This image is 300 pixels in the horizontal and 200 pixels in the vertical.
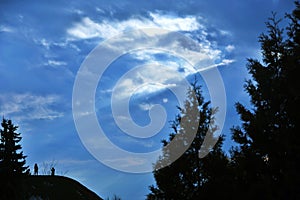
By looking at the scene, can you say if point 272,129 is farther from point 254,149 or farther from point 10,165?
point 10,165

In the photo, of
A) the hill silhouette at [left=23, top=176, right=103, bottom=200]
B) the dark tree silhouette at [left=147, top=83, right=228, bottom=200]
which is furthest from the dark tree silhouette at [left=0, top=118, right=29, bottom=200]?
the dark tree silhouette at [left=147, top=83, right=228, bottom=200]

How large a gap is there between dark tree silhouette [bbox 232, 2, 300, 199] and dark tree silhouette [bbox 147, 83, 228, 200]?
136 cm

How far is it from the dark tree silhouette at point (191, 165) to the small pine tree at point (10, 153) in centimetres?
1287

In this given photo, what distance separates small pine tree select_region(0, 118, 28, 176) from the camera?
27.4 meters

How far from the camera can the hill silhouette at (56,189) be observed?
37.6 meters

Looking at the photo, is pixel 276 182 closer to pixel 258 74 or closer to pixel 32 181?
pixel 258 74

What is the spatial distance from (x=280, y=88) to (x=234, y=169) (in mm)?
5149

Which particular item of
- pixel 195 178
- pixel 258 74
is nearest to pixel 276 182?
pixel 195 178

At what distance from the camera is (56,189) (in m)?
40.4

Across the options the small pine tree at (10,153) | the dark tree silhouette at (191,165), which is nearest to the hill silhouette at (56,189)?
the small pine tree at (10,153)

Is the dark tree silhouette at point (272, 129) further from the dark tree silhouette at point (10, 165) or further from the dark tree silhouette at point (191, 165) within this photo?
the dark tree silhouette at point (10, 165)

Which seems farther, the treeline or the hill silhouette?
the hill silhouette

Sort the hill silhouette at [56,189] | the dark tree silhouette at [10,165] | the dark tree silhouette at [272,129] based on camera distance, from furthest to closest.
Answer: the hill silhouette at [56,189]
the dark tree silhouette at [10,165]
the dark tree silhouette at [272,129]

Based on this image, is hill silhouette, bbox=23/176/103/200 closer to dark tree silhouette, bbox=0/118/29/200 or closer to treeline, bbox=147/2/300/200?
dark tree silhouette, bbox=0/118/29/200
